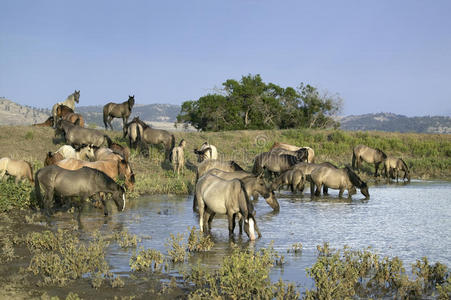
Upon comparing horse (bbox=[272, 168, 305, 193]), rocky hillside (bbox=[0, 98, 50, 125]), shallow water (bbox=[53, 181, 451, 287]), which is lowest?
shallow water (bbox=[53, 181, 451, 287])

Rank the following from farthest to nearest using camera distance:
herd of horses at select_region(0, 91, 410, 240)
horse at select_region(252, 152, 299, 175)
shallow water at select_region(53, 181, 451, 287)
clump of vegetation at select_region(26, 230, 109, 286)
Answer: horse at select_region(252, 152, 299, 175) < herd of horses at select_region(0, 91, 410, 240) < shallow water at select_region(53, 181, 451, 287) < clump of vegetation at select_region(26, 230, 109, 286)

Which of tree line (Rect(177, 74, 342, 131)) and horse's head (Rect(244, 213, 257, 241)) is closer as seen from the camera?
horse's head (Rect(244, 213, 257, 241))

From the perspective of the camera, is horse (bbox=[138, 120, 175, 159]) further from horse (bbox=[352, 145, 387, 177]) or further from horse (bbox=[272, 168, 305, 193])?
horse (bbox=[352, 145, 387, 177])

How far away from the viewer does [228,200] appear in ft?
35.2

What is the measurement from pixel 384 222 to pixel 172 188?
8789 millimetres

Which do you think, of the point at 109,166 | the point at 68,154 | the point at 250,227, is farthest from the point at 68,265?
the point at 68,154

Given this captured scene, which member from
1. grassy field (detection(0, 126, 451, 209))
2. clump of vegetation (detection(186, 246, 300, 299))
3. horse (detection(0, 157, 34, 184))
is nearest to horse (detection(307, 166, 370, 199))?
grassy field (detection(0, 126, 451, 209))

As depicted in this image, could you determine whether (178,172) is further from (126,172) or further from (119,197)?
(119,197)

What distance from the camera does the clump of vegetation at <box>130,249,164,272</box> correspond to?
27.3 ft

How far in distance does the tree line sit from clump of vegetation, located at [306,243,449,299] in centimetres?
4010

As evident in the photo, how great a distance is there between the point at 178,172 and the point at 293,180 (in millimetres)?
5654

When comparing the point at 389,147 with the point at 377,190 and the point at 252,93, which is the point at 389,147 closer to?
the point at 377,190

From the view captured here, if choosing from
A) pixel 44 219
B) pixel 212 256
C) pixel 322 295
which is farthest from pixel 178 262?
pixel 44 219

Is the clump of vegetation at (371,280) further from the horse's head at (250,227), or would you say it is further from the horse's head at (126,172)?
the horse's head at (126,172)
